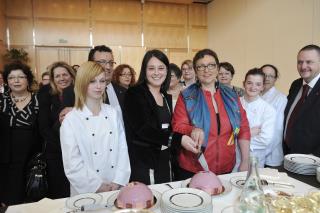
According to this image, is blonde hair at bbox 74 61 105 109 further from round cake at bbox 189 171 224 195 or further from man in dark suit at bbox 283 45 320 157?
man in dark suit at bbox 283 45 320 157

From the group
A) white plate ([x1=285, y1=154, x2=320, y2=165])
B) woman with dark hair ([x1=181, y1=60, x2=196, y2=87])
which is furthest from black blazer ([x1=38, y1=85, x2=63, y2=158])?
woman with dark hair ([x1=181, y1=60, x2=196, y2=87])

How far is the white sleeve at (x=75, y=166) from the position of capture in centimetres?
172

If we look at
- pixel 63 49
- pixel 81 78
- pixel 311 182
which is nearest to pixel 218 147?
pixel 311 182

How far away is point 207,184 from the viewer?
126cm

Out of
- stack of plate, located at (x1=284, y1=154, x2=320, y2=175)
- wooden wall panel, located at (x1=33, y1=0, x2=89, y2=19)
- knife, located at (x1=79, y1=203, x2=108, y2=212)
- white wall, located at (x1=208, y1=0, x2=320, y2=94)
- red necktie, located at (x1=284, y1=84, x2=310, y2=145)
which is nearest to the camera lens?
knife, located at (x1=79, y1=203, x2=108, y2=212)

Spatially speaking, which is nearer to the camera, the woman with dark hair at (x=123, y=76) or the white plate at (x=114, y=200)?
the white plate at (x=114, y=200)

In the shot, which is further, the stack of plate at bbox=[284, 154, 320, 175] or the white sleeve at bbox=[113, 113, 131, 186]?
the white sleeve at bbox=[113, 113, 131, 186]

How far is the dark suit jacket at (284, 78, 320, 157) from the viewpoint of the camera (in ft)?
7.02

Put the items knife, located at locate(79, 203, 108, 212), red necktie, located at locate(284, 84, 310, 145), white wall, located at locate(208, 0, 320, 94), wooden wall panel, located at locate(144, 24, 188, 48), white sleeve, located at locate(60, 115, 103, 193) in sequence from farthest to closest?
1. wooden wall panel, located at locate(144, 24, 188, 48)
2. white wall, located at locate(208, 0, 320, 94)
3. red necktie, located at locate(284, 84, 310, 145)
4. white sleeve, located at locate(60, 115, 103, 193)
5. knife, located at locate(79, 203, 108, 212)

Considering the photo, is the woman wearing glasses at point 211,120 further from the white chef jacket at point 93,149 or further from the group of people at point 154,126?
the white chef jacket at point 93,149

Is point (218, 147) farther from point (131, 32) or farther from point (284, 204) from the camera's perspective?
point (131, 32)

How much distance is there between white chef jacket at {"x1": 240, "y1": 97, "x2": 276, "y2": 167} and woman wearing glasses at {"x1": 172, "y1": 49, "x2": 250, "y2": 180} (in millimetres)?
449

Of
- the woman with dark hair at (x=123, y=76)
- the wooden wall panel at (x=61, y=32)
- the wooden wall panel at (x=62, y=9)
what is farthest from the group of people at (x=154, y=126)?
the wooden wall panel at (x=62, y=9)

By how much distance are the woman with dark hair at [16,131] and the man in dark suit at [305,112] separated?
2353mm
